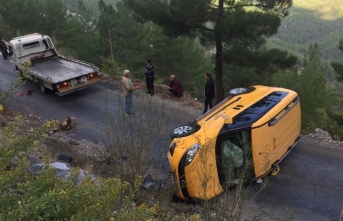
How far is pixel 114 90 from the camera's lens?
16.2 metres

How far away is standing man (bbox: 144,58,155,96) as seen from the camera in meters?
14.7

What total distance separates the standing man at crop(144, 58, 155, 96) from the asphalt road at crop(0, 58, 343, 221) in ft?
3.05

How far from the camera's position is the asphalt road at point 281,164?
28.2ft

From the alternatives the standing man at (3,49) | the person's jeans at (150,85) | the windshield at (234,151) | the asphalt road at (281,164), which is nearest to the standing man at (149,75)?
the person's jeans at (150,85)

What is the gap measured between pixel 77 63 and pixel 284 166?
385 inches

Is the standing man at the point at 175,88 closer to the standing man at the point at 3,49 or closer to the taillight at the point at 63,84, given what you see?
the taillight at the point at 63,84

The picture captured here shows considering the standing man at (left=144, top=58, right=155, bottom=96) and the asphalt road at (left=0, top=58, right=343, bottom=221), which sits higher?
the standing man at (left=144, top=58, right=155, bottom=96)

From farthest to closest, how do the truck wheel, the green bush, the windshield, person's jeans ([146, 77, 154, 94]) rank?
the truck wheel, person's jeans ([146, 77, 154, 94]), the windshield, the green bush

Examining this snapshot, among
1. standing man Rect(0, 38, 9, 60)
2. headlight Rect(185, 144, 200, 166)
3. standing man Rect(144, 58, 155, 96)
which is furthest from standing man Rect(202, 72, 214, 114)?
standing man Rect(0, 38, 9, 60)

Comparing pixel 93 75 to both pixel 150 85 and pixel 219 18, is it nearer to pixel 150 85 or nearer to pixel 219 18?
pixel 150 85

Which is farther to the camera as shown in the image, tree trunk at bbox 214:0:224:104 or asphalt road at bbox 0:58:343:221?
tree trunk at bbox 214:0:224:104

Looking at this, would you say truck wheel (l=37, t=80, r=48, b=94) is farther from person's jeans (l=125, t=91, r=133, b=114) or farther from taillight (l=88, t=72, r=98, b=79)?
person's jeans (l=125, t=91, r=133, b=114)

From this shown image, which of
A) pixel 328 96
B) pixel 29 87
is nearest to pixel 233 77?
pixel 29 87

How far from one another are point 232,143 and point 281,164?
7.64ft
